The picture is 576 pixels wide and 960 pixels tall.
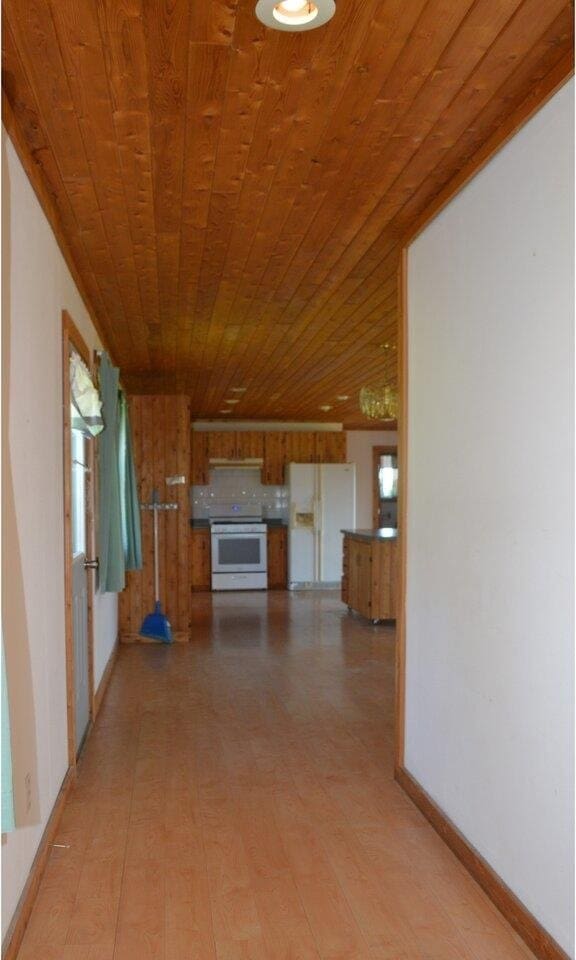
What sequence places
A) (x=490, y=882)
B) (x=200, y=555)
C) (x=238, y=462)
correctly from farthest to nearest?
(x=238, y=462)
(x=200, y=555)
(x=490, y=882)

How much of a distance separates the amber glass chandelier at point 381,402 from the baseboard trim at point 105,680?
8.71ft

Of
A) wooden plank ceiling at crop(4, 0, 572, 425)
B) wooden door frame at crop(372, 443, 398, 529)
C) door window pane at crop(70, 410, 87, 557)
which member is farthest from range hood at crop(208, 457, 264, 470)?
wooden plank ceiling at crop(4, 0, 572, 425)

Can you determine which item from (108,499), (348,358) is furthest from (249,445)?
(108,499)

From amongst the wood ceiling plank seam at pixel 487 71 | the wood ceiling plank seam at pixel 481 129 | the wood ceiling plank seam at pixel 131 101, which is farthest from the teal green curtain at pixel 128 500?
the wood ceiling plank seam at pixel 487 71

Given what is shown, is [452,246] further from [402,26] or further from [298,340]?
[298,340]

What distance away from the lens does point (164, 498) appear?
7.27 metres

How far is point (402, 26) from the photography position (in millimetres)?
Result: 1975

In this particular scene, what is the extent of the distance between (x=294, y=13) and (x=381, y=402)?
14.1 feet

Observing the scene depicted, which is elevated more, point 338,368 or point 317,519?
point 338,368

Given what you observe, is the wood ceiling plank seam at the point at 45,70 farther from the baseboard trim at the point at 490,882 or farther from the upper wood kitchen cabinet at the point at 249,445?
the upper wood kitchen cabinet at the point at 249,445

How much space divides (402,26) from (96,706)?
388 centimetres

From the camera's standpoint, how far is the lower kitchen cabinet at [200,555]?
430 inches

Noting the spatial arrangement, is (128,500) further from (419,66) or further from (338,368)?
(419,66)

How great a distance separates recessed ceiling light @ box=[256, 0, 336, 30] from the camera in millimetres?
1856
